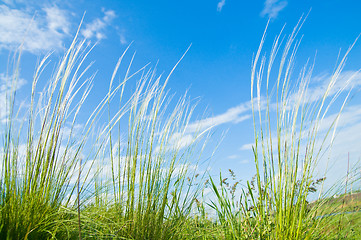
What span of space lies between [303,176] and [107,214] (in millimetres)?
A: 1359

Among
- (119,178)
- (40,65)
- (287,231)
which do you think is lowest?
(287,231)

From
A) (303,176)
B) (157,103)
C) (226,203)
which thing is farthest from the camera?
(226,203)

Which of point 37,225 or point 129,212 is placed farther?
point 129,212

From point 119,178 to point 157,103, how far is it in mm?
590

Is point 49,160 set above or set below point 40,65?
below

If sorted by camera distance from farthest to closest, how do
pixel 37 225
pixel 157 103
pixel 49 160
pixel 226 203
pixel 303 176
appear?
pixel 226 203, pixel 157 103, pixel 303 176, pixel 49 160, pixel 37 225

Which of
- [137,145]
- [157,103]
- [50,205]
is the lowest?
[50,205]

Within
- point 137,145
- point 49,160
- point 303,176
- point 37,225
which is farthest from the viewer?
point 137,145

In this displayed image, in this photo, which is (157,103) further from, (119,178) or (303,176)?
(303,176)

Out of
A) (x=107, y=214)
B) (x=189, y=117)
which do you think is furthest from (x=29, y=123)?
(x=189, y=117)

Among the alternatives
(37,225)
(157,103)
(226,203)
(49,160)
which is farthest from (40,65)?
(226,203)

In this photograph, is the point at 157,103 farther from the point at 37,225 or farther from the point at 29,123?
the point at 37,225

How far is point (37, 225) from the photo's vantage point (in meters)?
1.59

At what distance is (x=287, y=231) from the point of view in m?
1.84
